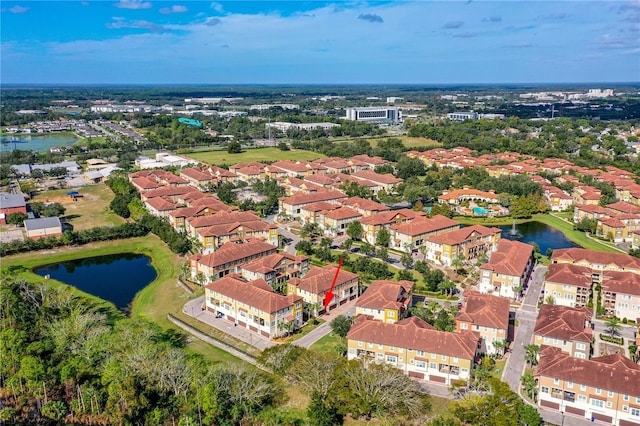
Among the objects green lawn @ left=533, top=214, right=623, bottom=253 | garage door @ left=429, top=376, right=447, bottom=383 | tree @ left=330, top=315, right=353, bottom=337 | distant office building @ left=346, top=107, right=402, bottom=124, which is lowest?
garage door @ left=429, top=376, right=447, bottom=383

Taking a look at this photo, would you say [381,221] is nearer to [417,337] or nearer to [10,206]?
[417,337]

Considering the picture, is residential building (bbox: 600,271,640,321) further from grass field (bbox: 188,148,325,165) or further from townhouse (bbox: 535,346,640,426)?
grass field (bbox: 188,148,325,165)

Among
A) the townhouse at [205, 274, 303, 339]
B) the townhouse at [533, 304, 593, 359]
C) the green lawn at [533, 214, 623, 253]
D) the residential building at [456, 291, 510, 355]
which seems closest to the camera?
the townhouse at [533, 304, 593, 359]

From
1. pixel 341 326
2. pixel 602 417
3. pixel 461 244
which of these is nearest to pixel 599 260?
pixel 461 244

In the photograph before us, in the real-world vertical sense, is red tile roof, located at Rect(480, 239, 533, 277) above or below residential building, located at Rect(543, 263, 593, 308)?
above

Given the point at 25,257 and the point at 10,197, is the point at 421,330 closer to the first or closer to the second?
the point at 25,257

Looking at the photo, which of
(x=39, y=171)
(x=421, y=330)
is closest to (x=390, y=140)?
(x=39, y=171)

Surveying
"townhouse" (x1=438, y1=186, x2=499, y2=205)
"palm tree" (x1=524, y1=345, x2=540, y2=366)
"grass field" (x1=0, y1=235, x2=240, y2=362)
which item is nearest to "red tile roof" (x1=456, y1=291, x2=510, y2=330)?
"palm tree" (x1=524, y1=345, x2=540, y2=366)
